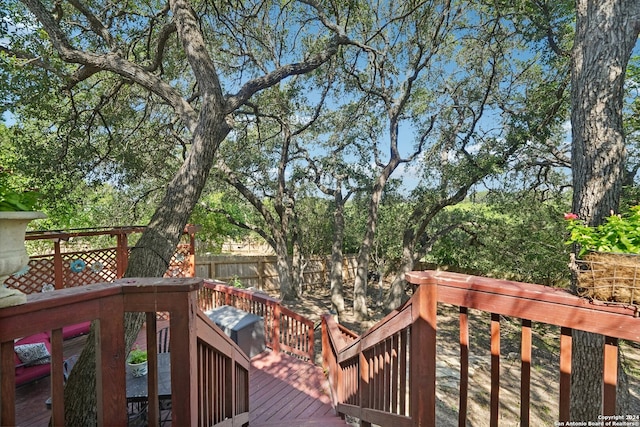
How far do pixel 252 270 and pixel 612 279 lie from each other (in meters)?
12.2

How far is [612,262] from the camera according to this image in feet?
3.52

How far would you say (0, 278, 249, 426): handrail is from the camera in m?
0.96

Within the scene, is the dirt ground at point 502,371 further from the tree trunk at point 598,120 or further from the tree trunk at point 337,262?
the tree trunk at point 598,120

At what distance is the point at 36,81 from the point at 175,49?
9.78 ft

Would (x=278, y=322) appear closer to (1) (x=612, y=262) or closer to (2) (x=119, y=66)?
(2) (x=119, y=66)

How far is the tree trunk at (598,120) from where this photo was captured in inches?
98.4

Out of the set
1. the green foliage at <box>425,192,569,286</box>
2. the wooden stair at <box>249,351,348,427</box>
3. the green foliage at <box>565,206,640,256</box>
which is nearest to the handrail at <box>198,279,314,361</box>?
the wooden stair at <box>249,351,348,427</box>

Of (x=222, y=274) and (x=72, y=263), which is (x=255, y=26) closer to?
(x=72, y=263)

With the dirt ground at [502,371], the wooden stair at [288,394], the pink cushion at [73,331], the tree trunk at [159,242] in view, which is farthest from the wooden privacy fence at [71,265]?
the dirt ground at [502,371]

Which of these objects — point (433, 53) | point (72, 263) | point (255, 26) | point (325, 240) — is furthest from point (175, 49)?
point (325, 240)

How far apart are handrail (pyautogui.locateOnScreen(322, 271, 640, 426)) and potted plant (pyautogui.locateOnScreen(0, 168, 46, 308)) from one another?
1.48 m

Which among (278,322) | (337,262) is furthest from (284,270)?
(278,322)

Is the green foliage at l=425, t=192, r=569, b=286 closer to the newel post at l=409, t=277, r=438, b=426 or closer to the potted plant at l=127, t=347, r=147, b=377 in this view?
the newel post at l=409, t=277, r=438, b=426

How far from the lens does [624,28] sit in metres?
2.49
